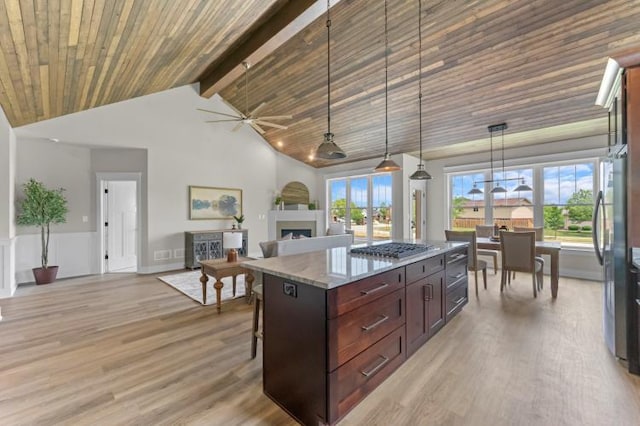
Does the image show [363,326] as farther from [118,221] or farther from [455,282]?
[118,221]

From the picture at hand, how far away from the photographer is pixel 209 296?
13.5 ft

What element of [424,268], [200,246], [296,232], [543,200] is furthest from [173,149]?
[543,200]

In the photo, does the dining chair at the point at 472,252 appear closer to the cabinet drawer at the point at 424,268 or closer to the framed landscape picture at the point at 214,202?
the cabinet drawer at the point at 424,268

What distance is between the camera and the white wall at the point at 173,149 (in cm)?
524

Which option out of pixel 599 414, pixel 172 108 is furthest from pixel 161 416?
pixel 172 108

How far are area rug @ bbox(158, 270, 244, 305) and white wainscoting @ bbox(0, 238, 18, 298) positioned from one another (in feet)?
6.38

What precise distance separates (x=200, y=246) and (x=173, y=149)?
220 centimetres

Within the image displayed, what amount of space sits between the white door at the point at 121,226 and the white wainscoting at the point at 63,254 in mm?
334

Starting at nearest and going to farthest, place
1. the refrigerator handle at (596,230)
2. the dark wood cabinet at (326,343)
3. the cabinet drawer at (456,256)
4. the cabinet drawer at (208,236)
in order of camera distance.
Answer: the dark wood cabinet at (326,343)
the refrigerator handle at (596,230)
the cabinet drawer at (456,256)
the cabinet drawer at (208,236)

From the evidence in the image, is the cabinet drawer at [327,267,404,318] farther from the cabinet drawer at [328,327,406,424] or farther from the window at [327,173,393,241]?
the window at [327,173,393,241]

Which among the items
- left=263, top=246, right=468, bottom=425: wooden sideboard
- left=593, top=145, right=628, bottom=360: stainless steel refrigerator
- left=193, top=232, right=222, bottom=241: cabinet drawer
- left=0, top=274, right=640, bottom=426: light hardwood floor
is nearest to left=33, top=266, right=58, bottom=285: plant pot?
left=0, top=274, right=640, bottom=426: light hardwood floor

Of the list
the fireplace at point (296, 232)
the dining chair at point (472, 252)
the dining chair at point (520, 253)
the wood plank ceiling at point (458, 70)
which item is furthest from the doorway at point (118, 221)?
the dining chair at point (520, 253)

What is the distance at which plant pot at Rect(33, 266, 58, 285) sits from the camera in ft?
15.9

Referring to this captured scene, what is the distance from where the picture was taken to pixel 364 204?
310 inches
